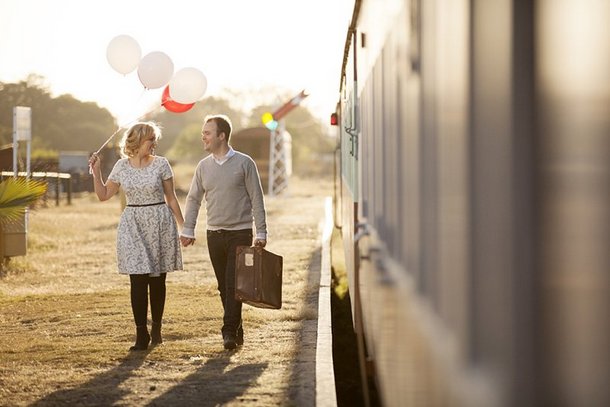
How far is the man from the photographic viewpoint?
841 cm

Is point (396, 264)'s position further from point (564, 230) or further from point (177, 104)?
point (177, 104)

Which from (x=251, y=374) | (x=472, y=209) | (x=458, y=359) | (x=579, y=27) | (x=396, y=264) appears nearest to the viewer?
A: (x=579, y=27)

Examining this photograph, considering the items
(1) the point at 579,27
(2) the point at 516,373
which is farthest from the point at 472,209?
(1) the point at 579,27

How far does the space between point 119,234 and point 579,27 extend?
715 centimetres

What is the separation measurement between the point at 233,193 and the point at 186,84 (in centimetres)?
456

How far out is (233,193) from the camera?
8406 mm

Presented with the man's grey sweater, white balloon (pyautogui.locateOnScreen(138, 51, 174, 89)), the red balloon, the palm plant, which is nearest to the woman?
the man's grey sweater

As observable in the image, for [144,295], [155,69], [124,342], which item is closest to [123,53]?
[155,69]

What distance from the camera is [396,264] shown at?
4.02 meters

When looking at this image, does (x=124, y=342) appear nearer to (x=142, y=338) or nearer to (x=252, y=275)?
(x=142, y=338)

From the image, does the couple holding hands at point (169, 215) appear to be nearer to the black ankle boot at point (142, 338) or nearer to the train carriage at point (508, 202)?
the black ankle boot at point (142, 338)

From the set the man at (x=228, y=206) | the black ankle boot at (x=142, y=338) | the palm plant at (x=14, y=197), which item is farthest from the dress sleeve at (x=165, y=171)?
the palm plant at (x=14, y=197)

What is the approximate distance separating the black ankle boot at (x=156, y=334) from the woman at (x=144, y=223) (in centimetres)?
20

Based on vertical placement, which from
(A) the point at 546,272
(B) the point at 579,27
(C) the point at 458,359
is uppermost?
(B) the point at 579,27
